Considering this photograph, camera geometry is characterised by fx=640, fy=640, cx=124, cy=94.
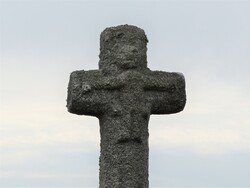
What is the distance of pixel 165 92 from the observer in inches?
390

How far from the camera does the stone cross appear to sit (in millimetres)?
9297

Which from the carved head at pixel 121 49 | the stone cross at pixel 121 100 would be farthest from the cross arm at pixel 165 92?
the carved head at pixel 121 49

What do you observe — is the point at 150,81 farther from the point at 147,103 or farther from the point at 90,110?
the point at 90,110

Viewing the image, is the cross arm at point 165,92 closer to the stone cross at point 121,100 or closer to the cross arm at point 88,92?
the stone cross at point 121,100

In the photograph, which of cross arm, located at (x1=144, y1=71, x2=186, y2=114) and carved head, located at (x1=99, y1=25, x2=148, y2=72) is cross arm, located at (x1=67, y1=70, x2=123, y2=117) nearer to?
carved head, located at (x1=99, y1=25, x2=148, y2=72)

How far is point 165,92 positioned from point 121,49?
0.99 metres

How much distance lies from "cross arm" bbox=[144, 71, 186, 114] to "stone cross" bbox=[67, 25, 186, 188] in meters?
0.02

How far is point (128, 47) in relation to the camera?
377 inches

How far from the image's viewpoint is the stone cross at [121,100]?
9.30 meters

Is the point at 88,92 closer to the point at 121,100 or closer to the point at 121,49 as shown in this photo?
the point at 121,100

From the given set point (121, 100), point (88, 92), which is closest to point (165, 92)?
point (121, 100)

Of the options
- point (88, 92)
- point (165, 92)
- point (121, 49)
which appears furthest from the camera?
point (165, 92)

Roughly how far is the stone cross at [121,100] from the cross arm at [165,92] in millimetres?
15

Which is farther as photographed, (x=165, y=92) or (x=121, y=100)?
(x=165, y=92)
